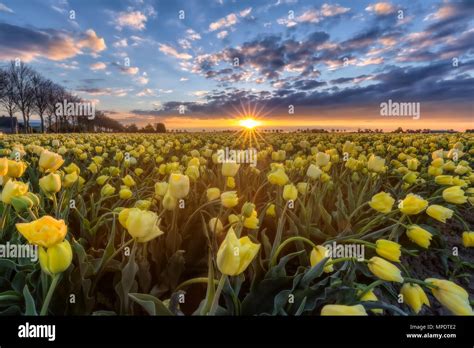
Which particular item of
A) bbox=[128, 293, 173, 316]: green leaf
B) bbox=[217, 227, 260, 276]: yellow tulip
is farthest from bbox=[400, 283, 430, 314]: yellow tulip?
bbox=[128, 293, 173, 316]: green leaf

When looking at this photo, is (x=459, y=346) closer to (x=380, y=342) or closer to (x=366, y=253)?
(x=380, y=342)

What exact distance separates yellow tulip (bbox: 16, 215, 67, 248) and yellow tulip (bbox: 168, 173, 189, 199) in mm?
520

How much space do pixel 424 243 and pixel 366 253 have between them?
1.38 feet

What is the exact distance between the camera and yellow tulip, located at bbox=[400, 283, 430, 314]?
0.94 metres

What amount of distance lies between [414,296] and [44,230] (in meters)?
0.99

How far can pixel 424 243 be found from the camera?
124 centimetres

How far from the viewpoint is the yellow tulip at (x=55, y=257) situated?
745 millimetres

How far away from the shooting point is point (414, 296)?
0.95 metres

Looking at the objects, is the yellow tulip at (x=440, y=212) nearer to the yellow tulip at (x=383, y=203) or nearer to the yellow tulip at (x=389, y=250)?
the yellow tulip at (x=383, y=203)

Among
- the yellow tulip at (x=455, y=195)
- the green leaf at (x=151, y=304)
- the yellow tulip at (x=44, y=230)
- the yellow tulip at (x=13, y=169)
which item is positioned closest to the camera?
the yellow tulip at (x=44, y=230)

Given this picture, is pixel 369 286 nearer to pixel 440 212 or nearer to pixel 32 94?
pixel 440 212

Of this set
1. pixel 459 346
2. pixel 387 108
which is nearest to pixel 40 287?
pixel 459 346

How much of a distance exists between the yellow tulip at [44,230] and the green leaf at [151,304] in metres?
0.24

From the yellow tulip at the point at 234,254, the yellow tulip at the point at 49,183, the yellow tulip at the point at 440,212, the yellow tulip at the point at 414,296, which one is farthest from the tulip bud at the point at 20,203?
the yellow tulip at the point at 440,212
